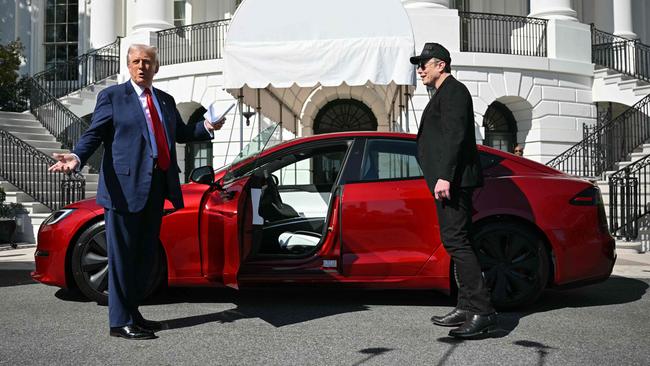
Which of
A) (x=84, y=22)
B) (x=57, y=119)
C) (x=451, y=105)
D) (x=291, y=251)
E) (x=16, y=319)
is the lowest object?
(x=16, y=319)

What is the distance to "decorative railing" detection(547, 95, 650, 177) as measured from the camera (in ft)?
49.4

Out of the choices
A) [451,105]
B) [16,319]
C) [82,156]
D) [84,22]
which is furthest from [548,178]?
[84,22]

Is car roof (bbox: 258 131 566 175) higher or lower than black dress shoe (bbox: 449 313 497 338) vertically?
higher

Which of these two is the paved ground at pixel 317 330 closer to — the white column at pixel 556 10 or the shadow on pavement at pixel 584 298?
the shadow on pavement at pixel 584 298

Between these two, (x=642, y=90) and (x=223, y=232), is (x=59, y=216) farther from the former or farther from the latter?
(x=642, y=90)

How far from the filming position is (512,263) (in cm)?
497

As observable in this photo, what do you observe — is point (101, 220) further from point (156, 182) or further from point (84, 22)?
point (84, 22)

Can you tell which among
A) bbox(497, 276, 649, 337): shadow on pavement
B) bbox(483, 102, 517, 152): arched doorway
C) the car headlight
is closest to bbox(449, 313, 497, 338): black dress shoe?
bbox(497, 276, 649, 337): shadow on pavement

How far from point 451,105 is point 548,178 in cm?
149

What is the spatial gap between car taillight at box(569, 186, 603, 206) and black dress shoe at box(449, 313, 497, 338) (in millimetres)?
1506

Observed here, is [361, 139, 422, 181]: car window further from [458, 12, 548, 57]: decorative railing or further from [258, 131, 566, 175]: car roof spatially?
[458, 12, 548, 57]: decorative railing

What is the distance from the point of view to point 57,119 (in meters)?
17.2

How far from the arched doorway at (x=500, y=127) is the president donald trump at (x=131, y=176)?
1429 centimetres

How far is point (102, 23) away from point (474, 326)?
19852 millimetres
